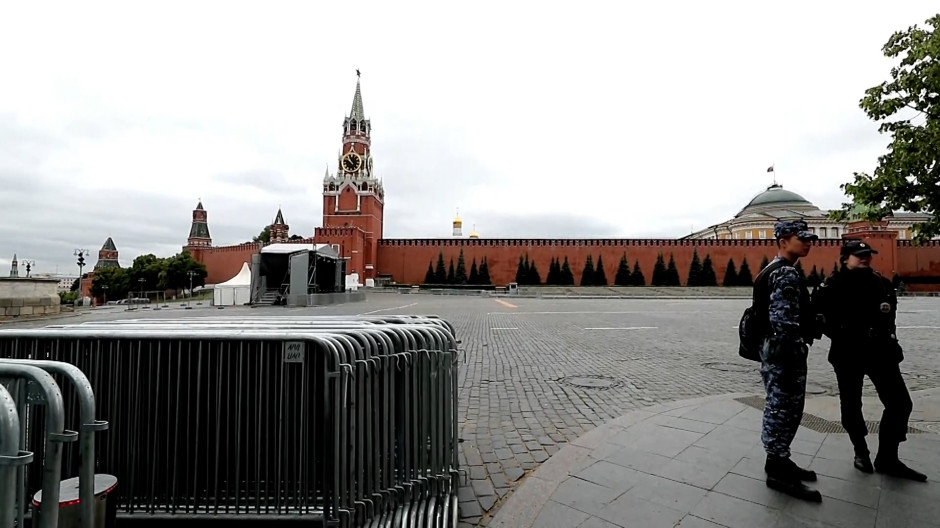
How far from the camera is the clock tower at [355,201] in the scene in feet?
167

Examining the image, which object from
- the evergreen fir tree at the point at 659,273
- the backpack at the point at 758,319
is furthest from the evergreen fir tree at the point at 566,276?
the backpack at the point at 758,319

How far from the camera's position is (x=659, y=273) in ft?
177

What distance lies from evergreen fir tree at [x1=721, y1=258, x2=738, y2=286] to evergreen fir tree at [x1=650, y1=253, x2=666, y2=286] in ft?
20.6

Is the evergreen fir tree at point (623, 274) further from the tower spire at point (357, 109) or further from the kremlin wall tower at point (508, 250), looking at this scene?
the tower spire at point (357, 109)

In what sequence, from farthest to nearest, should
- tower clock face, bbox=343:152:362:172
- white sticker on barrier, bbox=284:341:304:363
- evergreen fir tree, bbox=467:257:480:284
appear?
tower clock face, bbox=343:152:362:172, evergreen fir tree, bbox=467:257:480:284, white sticker on barrier, bbox=284:341:304:363

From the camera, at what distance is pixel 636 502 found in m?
3.09

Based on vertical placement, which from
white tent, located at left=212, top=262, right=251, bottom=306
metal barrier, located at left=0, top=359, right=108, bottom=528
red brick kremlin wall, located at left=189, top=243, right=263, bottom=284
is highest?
red brick kremlin wall, located at left=189, top=243, right=263, bottom=284

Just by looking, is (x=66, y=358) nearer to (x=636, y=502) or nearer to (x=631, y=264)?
(x=636, y=502)

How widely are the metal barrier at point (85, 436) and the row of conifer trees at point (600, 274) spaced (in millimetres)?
51261

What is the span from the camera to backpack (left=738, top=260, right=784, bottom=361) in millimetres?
3178

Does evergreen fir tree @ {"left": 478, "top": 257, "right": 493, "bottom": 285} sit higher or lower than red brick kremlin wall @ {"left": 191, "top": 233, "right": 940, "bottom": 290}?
lower

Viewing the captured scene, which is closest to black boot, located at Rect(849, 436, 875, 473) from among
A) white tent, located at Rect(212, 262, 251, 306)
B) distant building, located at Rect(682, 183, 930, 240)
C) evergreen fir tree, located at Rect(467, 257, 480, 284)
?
white tent, located at Rect(212, 262, 251, 306)

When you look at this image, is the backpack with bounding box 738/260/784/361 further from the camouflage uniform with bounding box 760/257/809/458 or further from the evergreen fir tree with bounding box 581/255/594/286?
the evergreen fir tree with bounding box 581/255/594/286

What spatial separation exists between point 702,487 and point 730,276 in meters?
56.4
